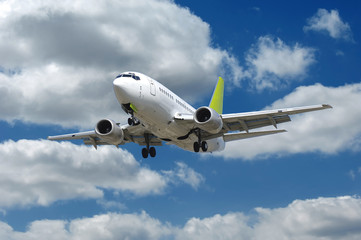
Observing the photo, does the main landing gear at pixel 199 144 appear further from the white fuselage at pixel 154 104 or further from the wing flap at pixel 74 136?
the wing flap at pixel 74 136

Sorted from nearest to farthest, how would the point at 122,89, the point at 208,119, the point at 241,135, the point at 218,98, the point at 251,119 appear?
the point at 122,89 < the point at 208,119 < the point at 251,119 < the point at 241,135 < the point at 218,98

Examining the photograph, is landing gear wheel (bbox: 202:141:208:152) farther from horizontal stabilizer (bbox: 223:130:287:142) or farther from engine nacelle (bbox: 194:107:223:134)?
horizontal stabilizer (bbox: 223:130:287:142)

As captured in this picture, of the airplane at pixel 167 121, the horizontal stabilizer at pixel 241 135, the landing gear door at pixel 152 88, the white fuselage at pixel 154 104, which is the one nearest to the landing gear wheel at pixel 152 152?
the airplane at pixel 167 121

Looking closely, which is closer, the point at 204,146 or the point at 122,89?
the point at 122,89

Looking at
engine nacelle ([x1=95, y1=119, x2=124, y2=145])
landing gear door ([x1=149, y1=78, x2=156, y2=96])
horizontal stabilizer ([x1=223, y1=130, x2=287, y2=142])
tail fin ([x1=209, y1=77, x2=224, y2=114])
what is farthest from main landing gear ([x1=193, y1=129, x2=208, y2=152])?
tail fin ([x1=209, y1=77, x2=224, y2=114])

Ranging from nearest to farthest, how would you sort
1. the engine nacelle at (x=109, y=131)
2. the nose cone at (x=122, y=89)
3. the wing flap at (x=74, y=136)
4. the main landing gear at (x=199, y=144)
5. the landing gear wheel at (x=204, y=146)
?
the nose cone at (x=122, y=89), the main landing gear at (x=199, y=144), the engine nacelle at (x=109, y=131), the landing gear wheel at (x=204, y=146), the wing flap at (x=74, y=136)

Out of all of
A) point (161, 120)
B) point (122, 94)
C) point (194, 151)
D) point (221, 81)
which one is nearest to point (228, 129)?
point (194, 151)

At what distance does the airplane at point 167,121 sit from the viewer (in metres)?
29.7

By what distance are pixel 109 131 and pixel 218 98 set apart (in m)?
15.1

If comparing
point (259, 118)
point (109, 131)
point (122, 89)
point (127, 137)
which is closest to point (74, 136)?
point (127, 137)

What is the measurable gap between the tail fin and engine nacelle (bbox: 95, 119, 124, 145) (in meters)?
12.5

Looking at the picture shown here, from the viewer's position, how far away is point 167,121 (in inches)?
1265

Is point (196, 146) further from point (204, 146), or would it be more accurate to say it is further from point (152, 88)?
point (152, 88)

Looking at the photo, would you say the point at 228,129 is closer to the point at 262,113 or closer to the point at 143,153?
the point at 262,113
